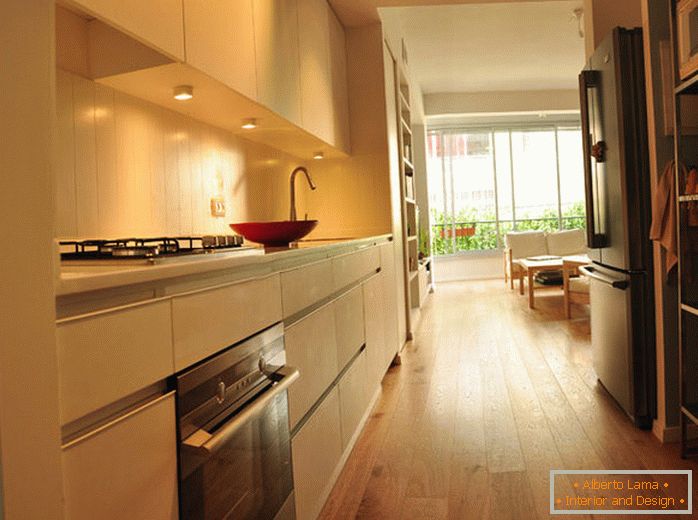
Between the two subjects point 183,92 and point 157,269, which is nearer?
point 157,269

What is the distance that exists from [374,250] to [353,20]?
1658 millimetres

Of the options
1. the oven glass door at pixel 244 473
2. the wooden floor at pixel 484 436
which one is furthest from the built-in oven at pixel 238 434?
the wooden floor at pixel 484 436

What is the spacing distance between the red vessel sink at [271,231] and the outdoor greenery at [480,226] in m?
7.84

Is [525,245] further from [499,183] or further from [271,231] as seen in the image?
[271,231]

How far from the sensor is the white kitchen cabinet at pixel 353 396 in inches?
91.5

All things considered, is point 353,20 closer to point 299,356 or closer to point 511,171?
point 299,356

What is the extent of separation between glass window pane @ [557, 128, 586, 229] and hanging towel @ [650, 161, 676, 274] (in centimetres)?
825

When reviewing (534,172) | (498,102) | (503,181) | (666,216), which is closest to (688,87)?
(666,216)

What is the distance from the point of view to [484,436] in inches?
101

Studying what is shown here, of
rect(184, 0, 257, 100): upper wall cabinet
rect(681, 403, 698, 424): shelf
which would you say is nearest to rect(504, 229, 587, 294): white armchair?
rect(681, 403, 698, 424): shelf

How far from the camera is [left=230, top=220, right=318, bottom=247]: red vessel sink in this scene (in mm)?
2297

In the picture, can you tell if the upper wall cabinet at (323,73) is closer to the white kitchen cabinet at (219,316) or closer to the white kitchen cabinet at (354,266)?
the white kitchen cabinet at (354,266)

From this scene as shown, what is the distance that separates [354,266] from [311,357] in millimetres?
855

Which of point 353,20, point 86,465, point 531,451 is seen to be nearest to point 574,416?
point 531,451
